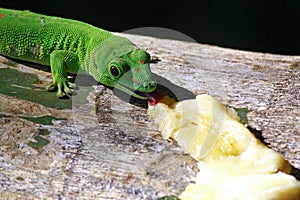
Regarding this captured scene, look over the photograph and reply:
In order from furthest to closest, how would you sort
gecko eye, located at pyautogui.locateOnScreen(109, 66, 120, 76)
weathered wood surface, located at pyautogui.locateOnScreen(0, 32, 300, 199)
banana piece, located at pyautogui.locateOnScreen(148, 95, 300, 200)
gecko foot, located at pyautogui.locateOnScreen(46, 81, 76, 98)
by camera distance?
1. gecko eye, located at pyautogui.locateOnScreen(109, 66, 120, 76)
2. gecko foot, located at pyautogui.locateOnScreen(46, 81, 76, 98)
3. weathered wood surface, located at pyautogui.locateOnScreen(0, 32, 300, 199)
4. banana piece, located at pyautogui.locateOnScreen(148, 95, 300, 200)

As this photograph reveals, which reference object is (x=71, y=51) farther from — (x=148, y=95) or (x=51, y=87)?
(x=148, y=95)

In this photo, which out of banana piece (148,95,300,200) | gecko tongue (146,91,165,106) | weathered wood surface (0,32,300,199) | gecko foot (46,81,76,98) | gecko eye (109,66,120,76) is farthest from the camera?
gecko eye (109,66,120,76)

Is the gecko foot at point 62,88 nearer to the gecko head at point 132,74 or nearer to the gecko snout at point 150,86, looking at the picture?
the gecko head at point 132,74

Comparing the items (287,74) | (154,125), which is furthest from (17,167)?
(287,74)

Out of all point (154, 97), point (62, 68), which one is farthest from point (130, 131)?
point (62, 68)

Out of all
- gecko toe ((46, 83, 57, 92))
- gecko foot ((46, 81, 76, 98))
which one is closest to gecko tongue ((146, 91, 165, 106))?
gecko foot ((46, 81, 76, 98))

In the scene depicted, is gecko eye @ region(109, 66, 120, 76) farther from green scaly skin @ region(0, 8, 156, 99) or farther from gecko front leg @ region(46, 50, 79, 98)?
gecko front leg @ region(46, 50, 79, 98)

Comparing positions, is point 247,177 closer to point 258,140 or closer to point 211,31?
point 258,140

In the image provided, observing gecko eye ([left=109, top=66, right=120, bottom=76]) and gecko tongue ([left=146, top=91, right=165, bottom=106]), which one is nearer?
gecko tongue ([left=146, top=91, right=165, bottom=106])

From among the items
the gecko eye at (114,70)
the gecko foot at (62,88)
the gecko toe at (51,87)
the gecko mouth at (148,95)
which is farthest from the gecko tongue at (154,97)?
the gecko toe at (51,87)
